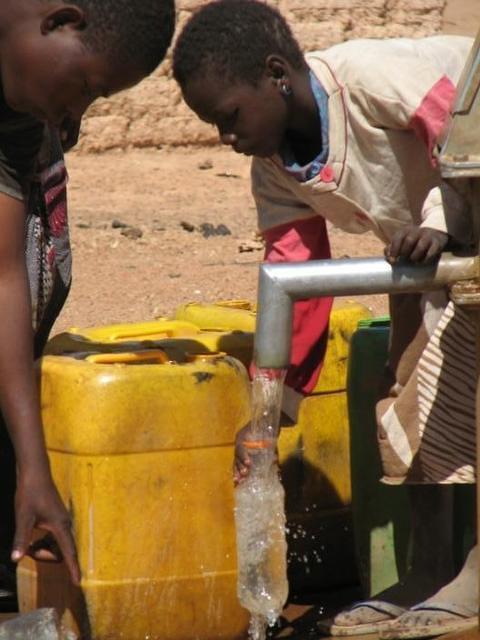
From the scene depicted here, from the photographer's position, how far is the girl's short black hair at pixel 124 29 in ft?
9.67

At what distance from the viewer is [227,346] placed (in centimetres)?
360

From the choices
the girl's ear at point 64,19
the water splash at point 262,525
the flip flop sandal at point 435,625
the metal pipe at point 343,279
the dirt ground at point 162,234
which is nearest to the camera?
the metal pipe at point 343,279

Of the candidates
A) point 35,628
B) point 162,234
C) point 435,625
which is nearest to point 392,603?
point 435,625

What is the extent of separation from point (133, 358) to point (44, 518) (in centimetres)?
44

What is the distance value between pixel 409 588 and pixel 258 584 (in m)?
0.42

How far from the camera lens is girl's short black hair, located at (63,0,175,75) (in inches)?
116

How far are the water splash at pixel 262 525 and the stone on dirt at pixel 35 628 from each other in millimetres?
376

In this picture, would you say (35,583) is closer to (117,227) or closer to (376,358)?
(376,358)

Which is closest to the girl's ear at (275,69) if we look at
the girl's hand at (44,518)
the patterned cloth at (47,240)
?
the patterned cloth at (47,240)

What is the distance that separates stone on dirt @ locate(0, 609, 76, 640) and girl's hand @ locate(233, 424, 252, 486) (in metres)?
0.45

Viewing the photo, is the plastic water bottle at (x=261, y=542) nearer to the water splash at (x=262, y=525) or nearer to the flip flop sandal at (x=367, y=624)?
the water splash at (x=262, y=525)

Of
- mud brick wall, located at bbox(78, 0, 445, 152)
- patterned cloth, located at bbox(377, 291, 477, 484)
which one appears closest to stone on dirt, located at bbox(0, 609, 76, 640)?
patterned cloth, located at bbox(377, 291, 477, 484)

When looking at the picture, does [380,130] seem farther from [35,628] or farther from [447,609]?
[35,628]

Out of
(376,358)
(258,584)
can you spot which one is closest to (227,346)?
(376,358)
